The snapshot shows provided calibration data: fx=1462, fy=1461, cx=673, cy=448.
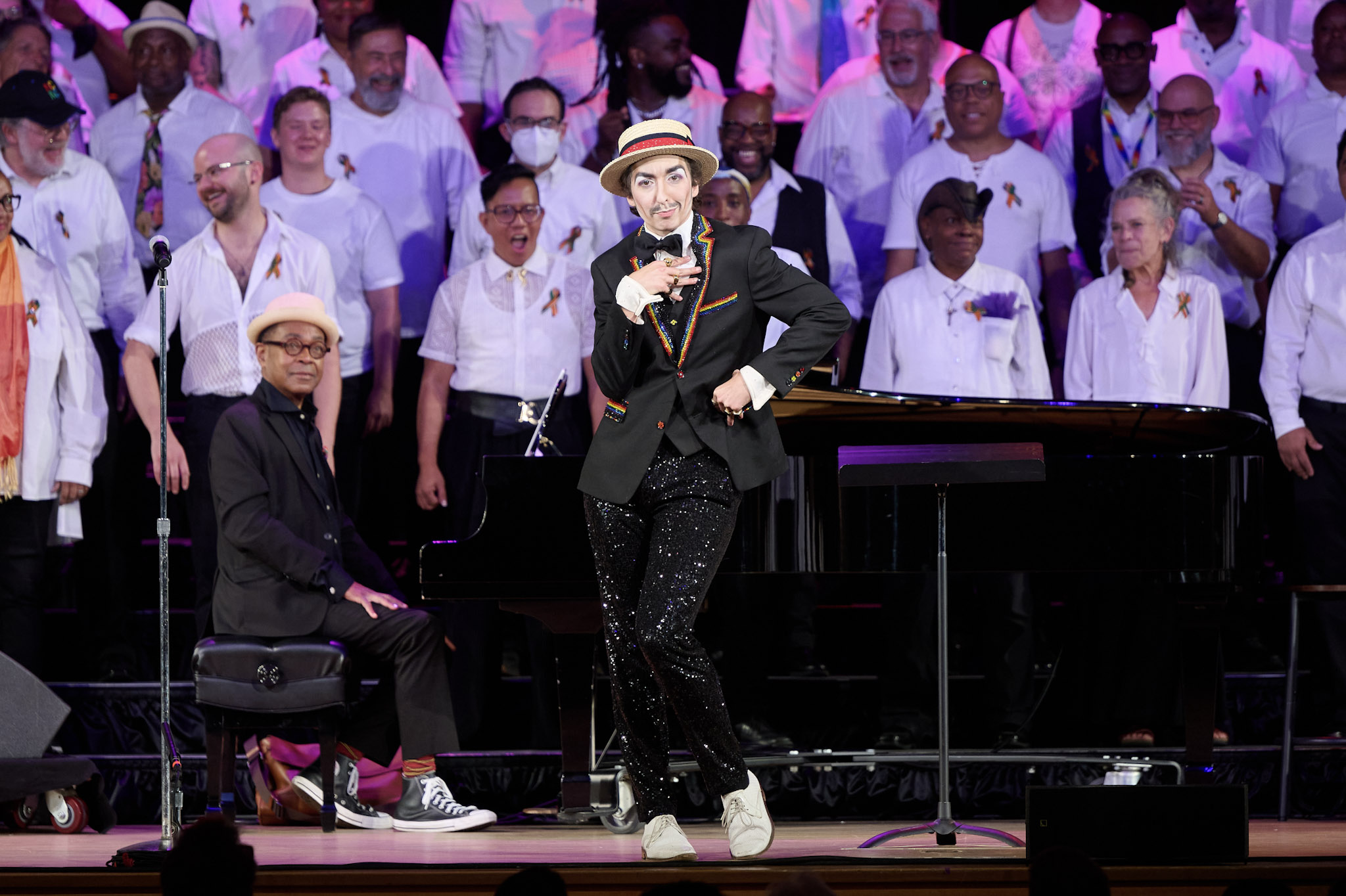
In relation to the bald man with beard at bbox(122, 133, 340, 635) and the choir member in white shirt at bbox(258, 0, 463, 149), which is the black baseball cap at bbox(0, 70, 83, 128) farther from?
the choir member in white shirt at bbox(258, 0, 463, 149)

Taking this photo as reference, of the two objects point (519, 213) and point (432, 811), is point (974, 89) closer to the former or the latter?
point (519, 213)

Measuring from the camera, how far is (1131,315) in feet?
20.4

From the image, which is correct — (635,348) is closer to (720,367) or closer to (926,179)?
(720,367)

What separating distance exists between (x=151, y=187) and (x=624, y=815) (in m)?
3.68

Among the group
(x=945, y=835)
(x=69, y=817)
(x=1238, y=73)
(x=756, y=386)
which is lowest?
(x=69, y=817)

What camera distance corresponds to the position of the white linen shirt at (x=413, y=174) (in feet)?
21.2

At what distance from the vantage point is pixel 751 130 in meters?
6.48

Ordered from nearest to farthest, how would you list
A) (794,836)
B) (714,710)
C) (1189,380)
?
(714,710) < (794,836) < (1189,380)

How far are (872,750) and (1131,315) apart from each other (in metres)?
2.29

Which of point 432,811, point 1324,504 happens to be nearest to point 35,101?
point 432,811

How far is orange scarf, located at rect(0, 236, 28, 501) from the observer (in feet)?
19.3

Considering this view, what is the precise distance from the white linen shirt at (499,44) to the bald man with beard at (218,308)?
993mm

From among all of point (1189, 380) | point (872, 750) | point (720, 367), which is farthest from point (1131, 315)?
point (720, 367)

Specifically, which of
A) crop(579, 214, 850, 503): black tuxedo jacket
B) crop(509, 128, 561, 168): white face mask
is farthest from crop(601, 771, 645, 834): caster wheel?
crop(509, 128, 561, 168): white face mask
